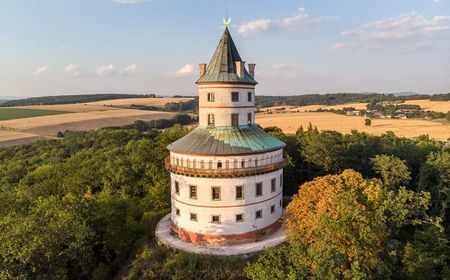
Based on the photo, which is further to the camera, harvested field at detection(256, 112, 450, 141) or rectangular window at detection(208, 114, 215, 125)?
harvested field at detection(256, 112, 450, 141)

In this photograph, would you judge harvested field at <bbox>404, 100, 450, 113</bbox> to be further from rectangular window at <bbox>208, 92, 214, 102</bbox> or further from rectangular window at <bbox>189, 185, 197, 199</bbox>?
rectangular window at <bbox>189, 185, 197, 199</bbox>

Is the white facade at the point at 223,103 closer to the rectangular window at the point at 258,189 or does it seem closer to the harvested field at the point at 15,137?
the rectangular window at the point at 258,189

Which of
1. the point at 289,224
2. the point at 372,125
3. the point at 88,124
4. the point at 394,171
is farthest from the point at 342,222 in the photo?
the point at 88,124

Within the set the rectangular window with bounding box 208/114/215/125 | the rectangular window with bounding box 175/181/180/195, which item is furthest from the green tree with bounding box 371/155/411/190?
the rectangular window with bounding box 175/181/180/195

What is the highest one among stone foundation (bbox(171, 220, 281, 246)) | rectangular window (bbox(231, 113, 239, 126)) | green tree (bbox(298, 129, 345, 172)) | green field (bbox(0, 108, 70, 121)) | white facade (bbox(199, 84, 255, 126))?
white facade (bbox(199, 84, 255, 126))

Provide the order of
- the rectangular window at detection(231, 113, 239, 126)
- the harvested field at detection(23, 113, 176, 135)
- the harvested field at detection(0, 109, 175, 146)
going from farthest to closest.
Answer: the harvested field at detection(23, 113, 176, 135) → the harvested field at detection(0, 109, 175, 146) → the rectangular window at detection(231, 113, 239, 126)

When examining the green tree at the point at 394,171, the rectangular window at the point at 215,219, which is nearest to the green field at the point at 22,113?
the rectangular window at the point at 215,219

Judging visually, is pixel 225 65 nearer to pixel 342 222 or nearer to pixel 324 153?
pixel 342 222

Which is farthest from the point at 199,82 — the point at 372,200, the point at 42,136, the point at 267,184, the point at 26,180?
the point at 42,136
